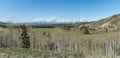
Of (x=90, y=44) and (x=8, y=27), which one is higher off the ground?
(x=8, y=27)

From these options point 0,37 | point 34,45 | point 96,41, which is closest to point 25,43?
point 34,45

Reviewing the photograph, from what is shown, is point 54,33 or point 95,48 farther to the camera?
point 54,33

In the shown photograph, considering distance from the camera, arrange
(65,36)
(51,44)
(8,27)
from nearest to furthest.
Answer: (51,44)
(65,36)
(8,27)

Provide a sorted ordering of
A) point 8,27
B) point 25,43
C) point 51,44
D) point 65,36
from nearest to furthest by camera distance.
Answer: point 25,43 → point 51,44 → point 65,36 → point 8,27

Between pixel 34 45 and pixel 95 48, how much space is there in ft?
45.8

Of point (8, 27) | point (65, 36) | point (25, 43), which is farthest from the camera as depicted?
point (8, 27)

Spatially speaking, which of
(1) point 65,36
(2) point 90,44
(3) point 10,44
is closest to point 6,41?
(3) point 10,44

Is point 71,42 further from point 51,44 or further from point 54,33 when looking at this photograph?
point 54,33

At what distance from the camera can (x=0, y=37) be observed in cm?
4969

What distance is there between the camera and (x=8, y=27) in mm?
58219

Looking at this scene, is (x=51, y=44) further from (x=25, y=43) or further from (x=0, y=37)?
(x=0, y=37)

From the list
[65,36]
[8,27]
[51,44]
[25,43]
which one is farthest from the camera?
[8,27]

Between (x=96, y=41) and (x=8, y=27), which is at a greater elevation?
(x=8, y=27)

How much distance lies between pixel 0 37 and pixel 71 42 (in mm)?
16761
